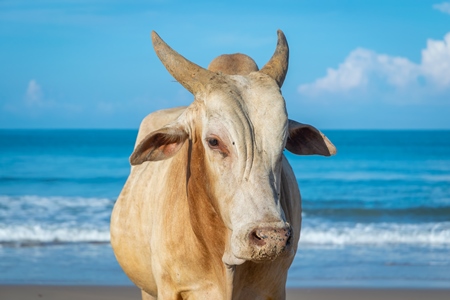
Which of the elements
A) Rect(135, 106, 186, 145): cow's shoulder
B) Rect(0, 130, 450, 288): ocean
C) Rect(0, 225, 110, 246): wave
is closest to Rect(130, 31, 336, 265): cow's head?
Rect(135, 106, 186, 145): cow's shoulder

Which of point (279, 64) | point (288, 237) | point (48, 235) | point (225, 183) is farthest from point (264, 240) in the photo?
point (48, 235)

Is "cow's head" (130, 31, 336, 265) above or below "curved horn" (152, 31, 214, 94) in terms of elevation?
below

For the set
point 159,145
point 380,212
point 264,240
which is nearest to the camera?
point 264,240

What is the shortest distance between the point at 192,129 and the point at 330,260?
746 cm

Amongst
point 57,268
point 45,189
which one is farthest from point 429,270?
point 45,189

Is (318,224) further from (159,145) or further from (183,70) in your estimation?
(183,70)

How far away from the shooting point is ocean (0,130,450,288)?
9.97 m

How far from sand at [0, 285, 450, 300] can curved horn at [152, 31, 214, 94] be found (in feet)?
16.2

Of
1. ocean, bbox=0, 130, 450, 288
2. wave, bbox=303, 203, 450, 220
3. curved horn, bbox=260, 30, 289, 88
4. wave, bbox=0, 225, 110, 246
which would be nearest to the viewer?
curved horn, bbox=260, 30, 289, 88

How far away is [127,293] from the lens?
880 centimetres

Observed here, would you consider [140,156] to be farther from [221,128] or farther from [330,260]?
[330,260]

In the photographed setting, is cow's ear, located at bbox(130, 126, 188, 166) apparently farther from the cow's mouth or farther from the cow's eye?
the cow's mouth

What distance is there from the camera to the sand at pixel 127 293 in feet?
27.9

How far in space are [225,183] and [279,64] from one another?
78 centimetres
